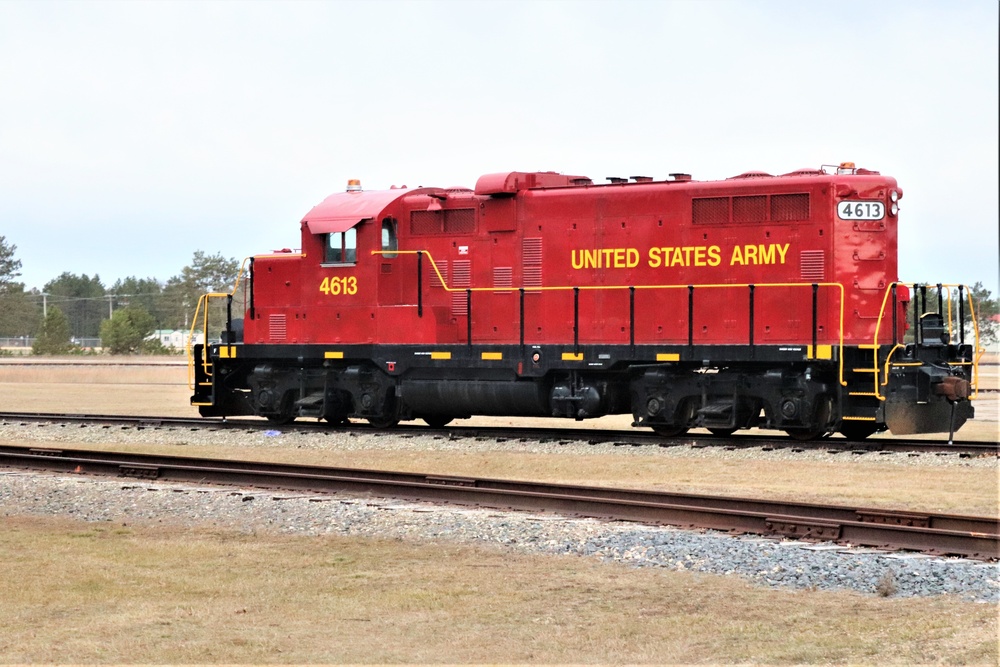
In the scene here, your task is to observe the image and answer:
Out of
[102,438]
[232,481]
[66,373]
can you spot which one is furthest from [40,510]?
[66,373]

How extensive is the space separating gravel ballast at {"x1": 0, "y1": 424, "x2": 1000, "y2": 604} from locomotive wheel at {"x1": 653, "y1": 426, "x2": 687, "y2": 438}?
12.4 ft

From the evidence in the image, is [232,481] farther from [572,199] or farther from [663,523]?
[572,199]

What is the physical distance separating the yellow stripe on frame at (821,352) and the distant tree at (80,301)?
12351 centimetres

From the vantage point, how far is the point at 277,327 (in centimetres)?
2277

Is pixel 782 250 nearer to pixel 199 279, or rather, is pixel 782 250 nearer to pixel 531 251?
pixel 531 251

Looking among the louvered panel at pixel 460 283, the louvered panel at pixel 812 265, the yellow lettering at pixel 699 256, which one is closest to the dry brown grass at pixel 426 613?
the louvered panel at pixel 812 265

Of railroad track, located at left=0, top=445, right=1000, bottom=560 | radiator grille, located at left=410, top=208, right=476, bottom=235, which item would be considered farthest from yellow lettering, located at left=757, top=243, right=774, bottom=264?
→ railroad track, located at left=0, top=445, right=1000, bottom=560

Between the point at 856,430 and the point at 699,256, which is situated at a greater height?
the point at 699,256

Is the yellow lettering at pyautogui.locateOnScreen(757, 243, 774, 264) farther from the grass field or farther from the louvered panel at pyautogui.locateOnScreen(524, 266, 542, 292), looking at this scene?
the grass field

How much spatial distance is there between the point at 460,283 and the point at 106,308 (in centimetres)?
14162

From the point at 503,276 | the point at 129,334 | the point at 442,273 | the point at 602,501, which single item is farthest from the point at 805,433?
the point at 129,334

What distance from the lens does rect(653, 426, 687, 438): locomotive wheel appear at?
19.9 m

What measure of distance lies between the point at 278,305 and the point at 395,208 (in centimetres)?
282

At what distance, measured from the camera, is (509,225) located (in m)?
20.8
